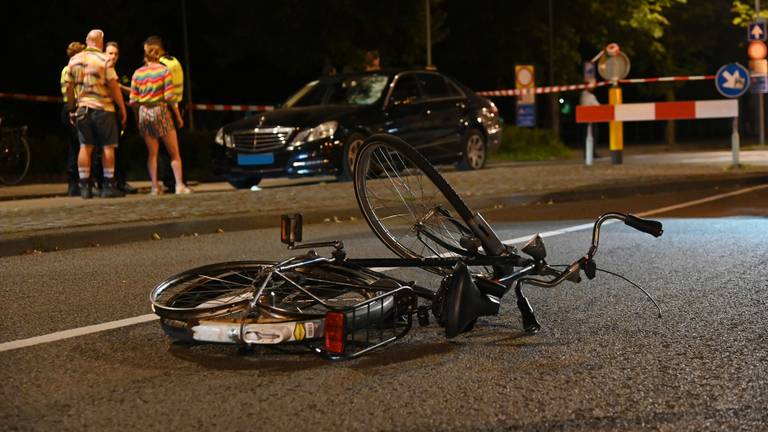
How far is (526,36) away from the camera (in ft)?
118

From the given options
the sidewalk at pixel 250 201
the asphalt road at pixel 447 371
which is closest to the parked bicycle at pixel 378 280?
the asphalt road at pixel 447 371

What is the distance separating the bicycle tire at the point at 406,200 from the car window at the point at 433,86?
12.0 meters

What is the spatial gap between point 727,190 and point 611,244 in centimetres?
614

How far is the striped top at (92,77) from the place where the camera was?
14.6m

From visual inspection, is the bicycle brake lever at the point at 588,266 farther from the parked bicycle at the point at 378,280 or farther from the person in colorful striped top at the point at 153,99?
the person in colorful striped top at the point at 153,99

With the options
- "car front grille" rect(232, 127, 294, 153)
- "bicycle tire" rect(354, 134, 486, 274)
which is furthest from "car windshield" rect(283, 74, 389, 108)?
"bicycle tire" rect(354, 134, 486, 274)

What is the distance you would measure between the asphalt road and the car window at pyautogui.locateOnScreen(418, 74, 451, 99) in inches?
430

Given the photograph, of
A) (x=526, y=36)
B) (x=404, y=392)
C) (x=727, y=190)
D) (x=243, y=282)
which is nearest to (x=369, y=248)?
(x=243, y=282)

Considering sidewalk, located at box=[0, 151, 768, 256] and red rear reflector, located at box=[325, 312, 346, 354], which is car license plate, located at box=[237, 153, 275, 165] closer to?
sidewalk, located at box=[0, 151, 768, 256]

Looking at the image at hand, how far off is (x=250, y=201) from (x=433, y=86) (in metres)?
6.23

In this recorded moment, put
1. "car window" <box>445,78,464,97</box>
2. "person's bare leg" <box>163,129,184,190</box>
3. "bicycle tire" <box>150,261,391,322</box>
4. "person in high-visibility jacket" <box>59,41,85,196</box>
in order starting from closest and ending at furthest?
"bicycle tire" <box>150,261,391,322</box>, "person's bare leg" <box>163,129,184,190</box>, "person in high-visibility jacket" <box>59,41,85,196</box>, "car window" <box>445,78,464,97</box>

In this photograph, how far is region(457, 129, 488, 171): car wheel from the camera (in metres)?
19.3

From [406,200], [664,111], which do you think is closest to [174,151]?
[664,111]

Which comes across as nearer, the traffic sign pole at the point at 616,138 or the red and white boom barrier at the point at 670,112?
the red and white boom barrier at the point at 670,112
